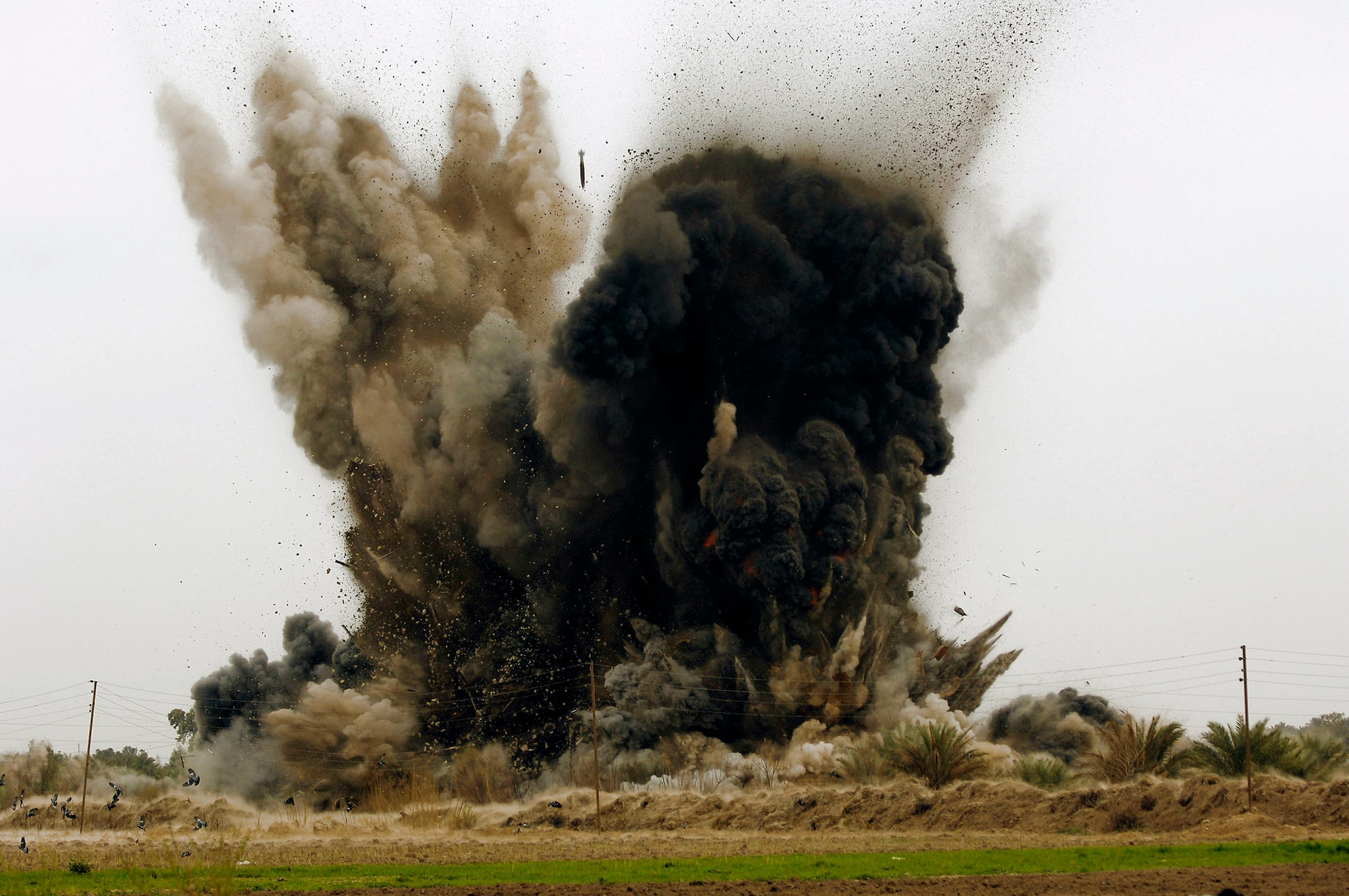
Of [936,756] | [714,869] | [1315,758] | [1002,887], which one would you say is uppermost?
[936,756]

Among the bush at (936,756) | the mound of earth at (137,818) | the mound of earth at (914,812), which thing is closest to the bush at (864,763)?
the bush at (936,756)

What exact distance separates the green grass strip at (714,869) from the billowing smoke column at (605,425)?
24996mm

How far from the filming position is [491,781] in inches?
2419

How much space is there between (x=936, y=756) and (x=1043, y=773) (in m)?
4.00

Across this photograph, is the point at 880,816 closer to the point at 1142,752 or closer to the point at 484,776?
the point at 1142,752

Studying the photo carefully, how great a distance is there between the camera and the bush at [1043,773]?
155ft

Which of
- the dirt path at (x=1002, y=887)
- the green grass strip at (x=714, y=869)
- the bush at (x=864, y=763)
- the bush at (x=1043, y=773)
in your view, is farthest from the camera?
the bush at (x=864, y=763)

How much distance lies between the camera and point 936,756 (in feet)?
158

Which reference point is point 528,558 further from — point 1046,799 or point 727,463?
point 1046,799

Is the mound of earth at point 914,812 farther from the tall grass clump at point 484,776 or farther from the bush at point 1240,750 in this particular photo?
the tall grass clump at point 484,776

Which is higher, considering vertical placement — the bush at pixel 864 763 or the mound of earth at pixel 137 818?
the bush at pixel 864 763

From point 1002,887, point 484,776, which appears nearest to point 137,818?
point 484,776

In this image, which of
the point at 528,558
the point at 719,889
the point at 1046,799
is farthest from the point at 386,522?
the point at 719,889

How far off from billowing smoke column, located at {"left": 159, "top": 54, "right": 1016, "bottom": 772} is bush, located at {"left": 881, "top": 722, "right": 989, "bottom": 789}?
8.25 m
